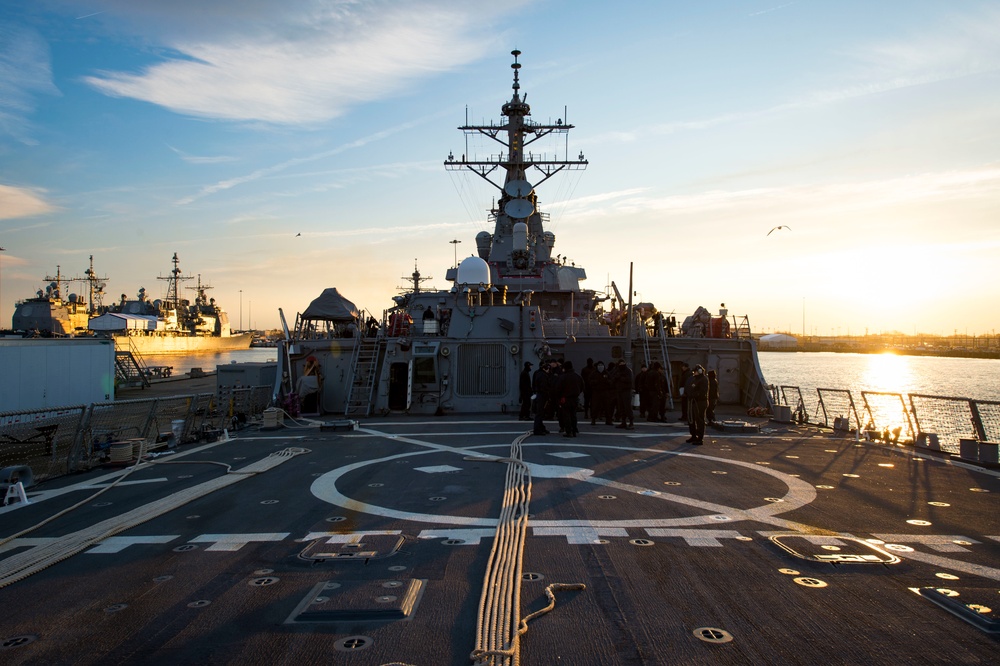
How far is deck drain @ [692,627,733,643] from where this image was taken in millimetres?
3783

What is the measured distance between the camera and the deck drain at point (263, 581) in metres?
4.78

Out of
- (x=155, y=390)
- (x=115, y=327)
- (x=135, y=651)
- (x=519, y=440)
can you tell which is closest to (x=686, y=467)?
(x=519, y=440)

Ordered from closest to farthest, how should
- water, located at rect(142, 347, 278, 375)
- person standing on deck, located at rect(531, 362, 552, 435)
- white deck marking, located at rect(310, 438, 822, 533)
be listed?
white deck marking, located at rect(310, 438, 822, 533) → person standing on deck, located at rect(531, 362, 552, 435) → water, located at rect(142, 347, 278, 375)

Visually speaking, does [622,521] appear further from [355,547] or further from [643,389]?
[643,389]

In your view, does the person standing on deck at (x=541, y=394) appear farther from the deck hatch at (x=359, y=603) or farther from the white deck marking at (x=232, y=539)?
the deck hatch at (x=359, y=603)

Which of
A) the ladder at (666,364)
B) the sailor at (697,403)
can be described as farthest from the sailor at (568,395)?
the ladder at (666,364)

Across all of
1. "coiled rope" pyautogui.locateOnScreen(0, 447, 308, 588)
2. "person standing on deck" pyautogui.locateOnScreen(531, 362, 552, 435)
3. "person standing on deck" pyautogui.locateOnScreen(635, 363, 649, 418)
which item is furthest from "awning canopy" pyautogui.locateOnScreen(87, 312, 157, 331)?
"coiled rope" pyautogui.locateOnScreen(0, 447, 308, 588)

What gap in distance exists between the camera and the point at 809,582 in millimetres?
4738

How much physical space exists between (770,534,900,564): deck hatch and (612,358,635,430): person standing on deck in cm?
860

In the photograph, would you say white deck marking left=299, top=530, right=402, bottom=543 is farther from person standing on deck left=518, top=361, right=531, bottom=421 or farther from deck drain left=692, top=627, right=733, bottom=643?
person standing on deck left=518, top=361, right=531, bottom=421

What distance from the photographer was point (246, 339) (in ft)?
387

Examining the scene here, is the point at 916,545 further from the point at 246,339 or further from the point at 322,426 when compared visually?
the point at 246,339

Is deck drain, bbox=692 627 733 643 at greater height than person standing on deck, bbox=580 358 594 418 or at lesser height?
lesser

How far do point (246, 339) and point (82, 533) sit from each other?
120 meters
